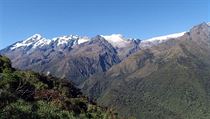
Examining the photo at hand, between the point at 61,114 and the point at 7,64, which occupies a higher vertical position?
the point at 7,64

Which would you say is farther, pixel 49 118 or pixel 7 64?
pixel 7 64

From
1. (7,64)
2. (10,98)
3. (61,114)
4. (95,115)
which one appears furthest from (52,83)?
(10,98)

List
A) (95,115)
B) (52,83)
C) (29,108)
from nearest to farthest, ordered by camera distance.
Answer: (29,108), (95,115), (52,83)

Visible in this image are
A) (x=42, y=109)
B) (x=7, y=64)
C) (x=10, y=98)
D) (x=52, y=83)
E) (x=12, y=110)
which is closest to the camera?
(x=12, y=110)

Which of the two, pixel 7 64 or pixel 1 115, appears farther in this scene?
pixel 7 64

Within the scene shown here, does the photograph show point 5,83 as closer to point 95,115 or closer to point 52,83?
point 95,115

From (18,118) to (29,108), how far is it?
574 cm

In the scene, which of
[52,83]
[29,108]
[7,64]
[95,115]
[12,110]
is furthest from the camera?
[52,83]

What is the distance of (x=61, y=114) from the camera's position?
36406mm

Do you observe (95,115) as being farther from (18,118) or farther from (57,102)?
(18,118)

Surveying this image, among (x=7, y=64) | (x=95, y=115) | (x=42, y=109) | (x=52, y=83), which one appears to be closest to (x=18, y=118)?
(x=42, y=109)

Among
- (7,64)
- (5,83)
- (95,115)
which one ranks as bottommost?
(95,115)

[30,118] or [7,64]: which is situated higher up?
[7,64]

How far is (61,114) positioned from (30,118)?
24.5ft
